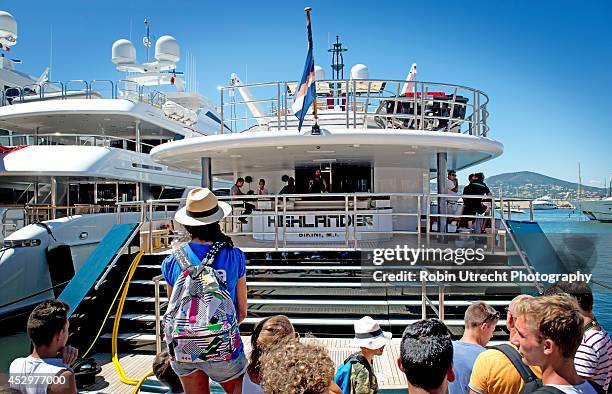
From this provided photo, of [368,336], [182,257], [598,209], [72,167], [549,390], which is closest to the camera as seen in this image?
[549,390]

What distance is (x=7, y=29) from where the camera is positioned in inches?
880

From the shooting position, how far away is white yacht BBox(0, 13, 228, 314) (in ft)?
34.2

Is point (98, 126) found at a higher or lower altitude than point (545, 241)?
higher

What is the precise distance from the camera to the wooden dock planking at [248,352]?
497 centimetres

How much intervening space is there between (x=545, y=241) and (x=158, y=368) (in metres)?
5.79

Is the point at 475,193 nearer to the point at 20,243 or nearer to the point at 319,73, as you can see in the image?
the point at 20,243

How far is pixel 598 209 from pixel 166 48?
58.0 meters

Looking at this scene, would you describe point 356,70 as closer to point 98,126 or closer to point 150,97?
point 150,97

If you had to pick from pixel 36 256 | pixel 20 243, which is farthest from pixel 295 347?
pixel 36 256

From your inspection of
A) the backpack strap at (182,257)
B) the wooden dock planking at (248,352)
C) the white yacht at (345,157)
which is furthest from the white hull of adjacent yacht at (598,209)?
the backpack strap at (182,257)

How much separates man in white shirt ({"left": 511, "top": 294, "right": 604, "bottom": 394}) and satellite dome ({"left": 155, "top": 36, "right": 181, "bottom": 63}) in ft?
85.9

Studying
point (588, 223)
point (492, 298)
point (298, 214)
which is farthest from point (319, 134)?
point (588, 223)

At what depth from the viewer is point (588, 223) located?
2436 inches

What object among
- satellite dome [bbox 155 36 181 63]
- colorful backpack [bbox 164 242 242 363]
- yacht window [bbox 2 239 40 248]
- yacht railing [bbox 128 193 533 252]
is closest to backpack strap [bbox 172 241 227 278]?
colorful backpack [bbox 164 242 242 363]
